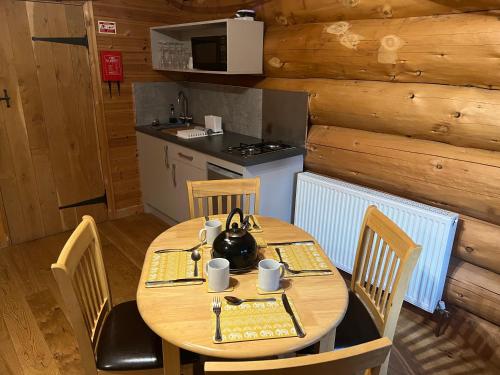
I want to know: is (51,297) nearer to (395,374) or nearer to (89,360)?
(89,360)

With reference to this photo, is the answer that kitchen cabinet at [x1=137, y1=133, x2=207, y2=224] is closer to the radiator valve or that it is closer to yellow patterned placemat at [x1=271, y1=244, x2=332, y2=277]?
yellow patterned placemat at [x1=271, y1=244, x2=332, y2=277]

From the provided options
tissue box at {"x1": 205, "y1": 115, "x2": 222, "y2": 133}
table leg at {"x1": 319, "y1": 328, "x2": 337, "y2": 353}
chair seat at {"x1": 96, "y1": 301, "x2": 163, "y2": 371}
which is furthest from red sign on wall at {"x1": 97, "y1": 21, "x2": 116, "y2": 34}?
table leg at {"x1": 319, "y1": 328, "x2": 337, "y2": 353}

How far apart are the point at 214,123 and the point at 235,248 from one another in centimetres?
230

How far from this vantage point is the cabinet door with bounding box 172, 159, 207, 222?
315cm

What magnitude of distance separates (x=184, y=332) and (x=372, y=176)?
6.02ft

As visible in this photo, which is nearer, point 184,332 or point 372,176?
point 184,332

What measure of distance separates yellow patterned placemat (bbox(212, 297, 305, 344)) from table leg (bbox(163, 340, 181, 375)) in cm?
21

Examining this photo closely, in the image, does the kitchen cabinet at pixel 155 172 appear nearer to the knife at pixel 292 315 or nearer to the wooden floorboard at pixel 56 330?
the wooden floorboard at pixel 56 330

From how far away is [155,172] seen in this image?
146 inches

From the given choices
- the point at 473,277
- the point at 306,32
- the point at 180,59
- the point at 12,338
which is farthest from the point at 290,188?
the point at 12,338

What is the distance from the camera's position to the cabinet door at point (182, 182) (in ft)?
10.3

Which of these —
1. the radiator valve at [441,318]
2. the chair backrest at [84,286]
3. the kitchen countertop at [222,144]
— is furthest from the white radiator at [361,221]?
the chair backrest at [84,286]

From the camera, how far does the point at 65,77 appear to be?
3332 millimetres

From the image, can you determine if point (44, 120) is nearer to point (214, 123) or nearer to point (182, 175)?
point (182, 175)
